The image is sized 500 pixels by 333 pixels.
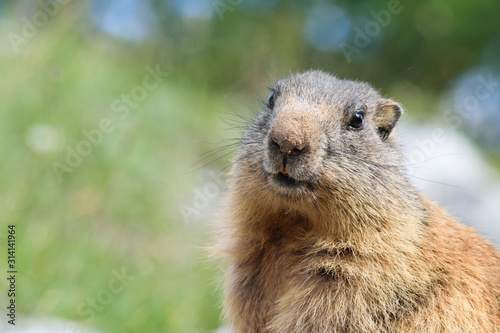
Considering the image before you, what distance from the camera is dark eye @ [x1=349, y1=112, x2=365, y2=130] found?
392cm

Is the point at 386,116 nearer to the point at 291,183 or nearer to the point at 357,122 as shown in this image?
the point at 357,122

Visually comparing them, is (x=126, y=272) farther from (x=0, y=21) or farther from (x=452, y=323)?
(x=0, y=21)

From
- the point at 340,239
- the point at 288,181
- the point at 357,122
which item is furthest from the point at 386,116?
the point at 288,181

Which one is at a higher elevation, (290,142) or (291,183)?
(290,142)

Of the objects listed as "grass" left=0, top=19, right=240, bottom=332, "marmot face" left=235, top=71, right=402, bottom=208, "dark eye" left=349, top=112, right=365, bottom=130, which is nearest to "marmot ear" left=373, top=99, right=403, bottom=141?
"marmot face" left=235, top=71, right=402, bottom=208

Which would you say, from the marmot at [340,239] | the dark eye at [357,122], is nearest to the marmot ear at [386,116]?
the marmot at [340,239]

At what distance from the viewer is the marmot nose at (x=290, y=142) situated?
335cm

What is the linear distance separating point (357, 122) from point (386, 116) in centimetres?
44

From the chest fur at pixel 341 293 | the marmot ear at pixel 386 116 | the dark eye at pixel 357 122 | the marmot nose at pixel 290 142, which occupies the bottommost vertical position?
the chest fur at pixel 341 293

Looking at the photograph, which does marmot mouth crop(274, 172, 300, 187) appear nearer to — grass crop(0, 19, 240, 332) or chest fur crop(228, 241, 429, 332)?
chest fur crop(228, 241, 429, 332)

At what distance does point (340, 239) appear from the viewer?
370 centimetres

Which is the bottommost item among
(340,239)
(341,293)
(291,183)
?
(341,293)

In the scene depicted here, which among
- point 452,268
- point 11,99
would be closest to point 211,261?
point 452,268

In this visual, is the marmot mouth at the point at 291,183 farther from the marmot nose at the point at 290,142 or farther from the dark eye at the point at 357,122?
the dark eye at the point at 357,122
